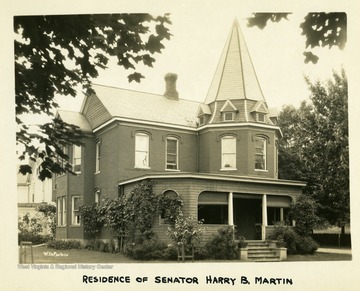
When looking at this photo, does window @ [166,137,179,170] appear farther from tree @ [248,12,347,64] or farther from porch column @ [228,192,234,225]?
tree @ [248,12,347,64]

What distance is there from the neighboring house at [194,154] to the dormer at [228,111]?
3cm

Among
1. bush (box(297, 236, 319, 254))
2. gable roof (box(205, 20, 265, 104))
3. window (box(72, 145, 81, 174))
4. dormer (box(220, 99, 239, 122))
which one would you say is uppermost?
gable roof (box(205, 20, 265, 104))

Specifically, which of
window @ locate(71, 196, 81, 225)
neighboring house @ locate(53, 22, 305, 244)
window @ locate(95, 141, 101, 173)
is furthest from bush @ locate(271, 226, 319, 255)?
window @ locate(71, 196, 81, 225)

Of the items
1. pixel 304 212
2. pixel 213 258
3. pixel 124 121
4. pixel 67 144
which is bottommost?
pixel 213 258

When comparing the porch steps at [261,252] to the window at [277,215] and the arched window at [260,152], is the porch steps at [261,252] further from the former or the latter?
the arched window at [260,152]

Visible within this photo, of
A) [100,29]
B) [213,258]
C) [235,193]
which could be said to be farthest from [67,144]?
[235,193]

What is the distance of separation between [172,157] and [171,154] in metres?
0.11

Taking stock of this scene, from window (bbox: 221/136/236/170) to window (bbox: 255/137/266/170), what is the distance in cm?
76

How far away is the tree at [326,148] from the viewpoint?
10508mm

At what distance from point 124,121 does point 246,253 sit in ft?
18.1

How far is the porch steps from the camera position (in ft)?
39.8

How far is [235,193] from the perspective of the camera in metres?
14.5

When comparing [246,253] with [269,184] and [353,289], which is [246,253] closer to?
[269,184]

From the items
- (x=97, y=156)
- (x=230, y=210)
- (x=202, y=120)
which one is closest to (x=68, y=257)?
(x=230, y=210)
